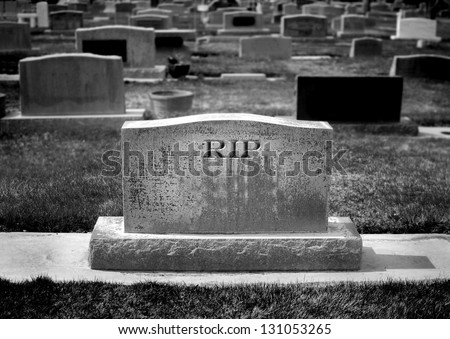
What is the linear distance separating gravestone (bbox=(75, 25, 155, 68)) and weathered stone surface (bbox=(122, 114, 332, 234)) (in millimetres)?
12092

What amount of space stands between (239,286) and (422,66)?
14.3 m

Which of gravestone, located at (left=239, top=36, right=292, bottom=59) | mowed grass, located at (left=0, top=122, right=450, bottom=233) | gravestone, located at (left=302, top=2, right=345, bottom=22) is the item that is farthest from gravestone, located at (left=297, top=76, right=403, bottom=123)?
gravestone, located at (left=302, top=2, right=345, bottom=22)

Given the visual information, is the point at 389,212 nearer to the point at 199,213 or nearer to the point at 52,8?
the point at 199,213

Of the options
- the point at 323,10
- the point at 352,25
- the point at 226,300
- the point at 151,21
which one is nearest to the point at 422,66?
the point at 151,21

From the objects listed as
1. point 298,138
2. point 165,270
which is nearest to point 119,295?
point 165,270

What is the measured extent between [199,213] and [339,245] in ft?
3.70

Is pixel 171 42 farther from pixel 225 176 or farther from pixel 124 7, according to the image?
pixel 124 7

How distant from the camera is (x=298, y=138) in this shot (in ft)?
17.6

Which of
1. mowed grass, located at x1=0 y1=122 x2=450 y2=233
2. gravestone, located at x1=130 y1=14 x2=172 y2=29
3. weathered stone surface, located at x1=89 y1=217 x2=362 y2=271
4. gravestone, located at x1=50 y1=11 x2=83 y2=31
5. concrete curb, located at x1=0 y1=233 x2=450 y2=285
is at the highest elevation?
gravestone, located at x1=130 y1=14 x2=172 y2=29

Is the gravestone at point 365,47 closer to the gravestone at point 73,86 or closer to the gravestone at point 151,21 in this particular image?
the gravestone at point 151,21

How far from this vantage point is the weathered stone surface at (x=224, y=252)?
541cm

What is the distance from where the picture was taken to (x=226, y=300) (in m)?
4.84

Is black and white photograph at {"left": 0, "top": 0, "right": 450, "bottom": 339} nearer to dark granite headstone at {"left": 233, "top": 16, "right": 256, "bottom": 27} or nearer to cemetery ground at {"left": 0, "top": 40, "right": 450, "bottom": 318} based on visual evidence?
cemetery ground at {"left": 0, "top": 40, "right": 450, "bottom": 318}

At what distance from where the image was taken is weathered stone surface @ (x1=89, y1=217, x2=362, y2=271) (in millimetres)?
5414
